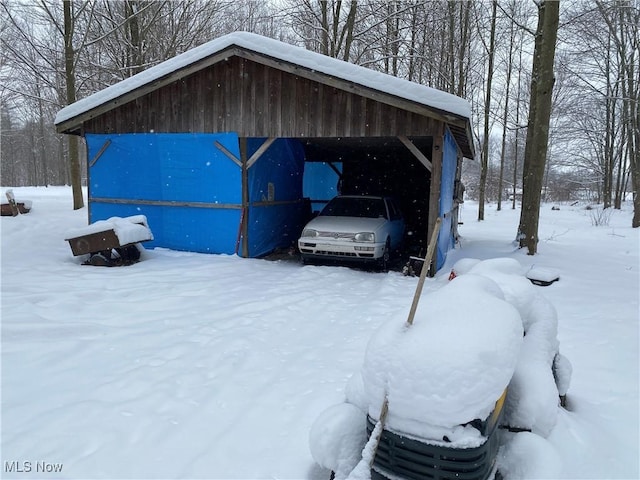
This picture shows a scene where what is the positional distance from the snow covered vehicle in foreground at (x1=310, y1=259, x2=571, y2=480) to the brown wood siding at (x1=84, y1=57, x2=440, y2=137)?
6.57 metres

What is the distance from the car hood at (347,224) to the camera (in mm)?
8789

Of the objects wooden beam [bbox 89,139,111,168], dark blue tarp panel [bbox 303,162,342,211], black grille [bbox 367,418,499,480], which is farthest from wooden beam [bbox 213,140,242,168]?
black grille [bbox 367,418,499,480]

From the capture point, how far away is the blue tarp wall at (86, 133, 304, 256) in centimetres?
969

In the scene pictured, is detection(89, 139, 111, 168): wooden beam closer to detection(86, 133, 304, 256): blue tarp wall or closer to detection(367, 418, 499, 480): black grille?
detection(86, 133, 304, 256): blue tarp wall

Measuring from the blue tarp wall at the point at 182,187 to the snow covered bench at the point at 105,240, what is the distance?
4.82 ft

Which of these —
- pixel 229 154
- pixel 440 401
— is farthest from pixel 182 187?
pixel 440 401

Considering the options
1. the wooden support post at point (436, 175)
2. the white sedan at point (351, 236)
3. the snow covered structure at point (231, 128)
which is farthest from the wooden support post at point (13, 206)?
the wooden support post at point (436, 175)

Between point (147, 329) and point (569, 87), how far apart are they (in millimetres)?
29021

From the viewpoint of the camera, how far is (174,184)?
999 centimetres

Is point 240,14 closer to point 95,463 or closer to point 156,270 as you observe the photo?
point 156,270

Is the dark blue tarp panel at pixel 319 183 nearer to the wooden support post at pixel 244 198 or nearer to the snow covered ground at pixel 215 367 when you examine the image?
the wooden support post at pixel 244 198

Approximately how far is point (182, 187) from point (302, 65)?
13.1ft

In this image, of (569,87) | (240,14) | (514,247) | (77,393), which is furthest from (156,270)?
(569,87)

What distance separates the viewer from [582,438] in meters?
3.09
